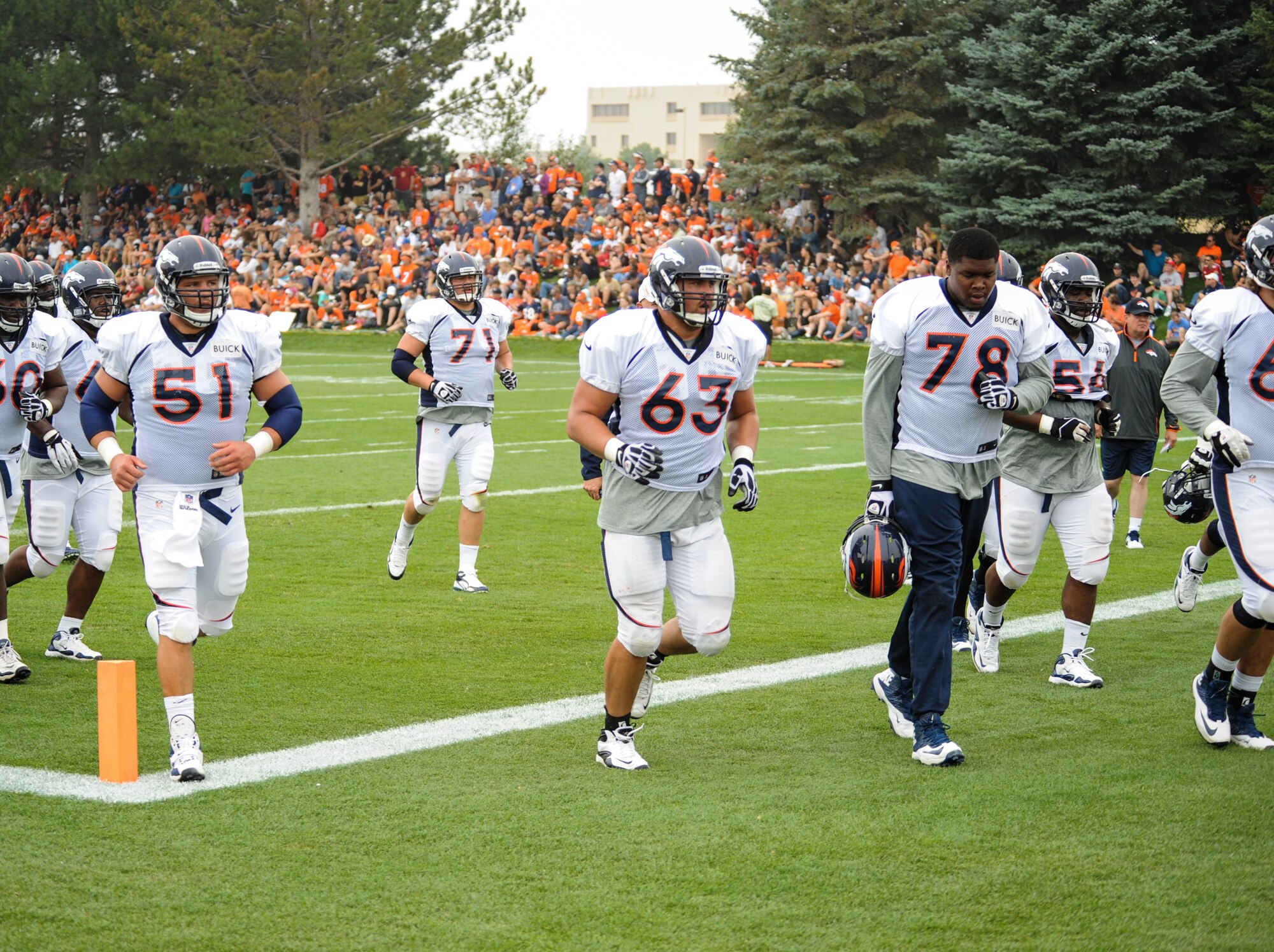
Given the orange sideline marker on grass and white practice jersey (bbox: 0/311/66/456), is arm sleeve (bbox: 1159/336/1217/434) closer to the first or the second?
the orange sideline marker on grass

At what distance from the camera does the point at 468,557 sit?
9734mm

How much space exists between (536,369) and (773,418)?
370 inches

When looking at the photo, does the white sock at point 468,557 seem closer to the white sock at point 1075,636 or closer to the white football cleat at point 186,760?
the white sock at point 1075,636

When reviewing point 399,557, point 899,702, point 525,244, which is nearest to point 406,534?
point 399,557

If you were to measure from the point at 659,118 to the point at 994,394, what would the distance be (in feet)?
392

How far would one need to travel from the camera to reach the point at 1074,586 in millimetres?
7219

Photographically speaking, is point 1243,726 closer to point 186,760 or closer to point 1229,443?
point 1229,443

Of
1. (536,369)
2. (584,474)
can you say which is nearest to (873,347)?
(584,474)

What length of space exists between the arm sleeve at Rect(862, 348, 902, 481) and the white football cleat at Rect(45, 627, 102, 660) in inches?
162

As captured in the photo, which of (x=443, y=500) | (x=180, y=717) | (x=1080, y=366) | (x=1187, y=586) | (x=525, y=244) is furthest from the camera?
(x=525, y=244)

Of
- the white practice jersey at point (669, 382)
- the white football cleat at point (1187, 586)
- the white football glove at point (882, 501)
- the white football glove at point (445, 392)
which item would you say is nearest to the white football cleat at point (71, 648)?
the white football glove at point (445, 392)

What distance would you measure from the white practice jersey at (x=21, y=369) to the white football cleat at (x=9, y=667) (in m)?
0.91

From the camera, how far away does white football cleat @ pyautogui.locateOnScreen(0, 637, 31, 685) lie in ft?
23.0

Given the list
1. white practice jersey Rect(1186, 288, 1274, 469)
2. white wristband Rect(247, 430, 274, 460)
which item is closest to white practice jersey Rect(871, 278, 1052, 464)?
white practice jersey Rect(1186, 288, 1274, 469)
